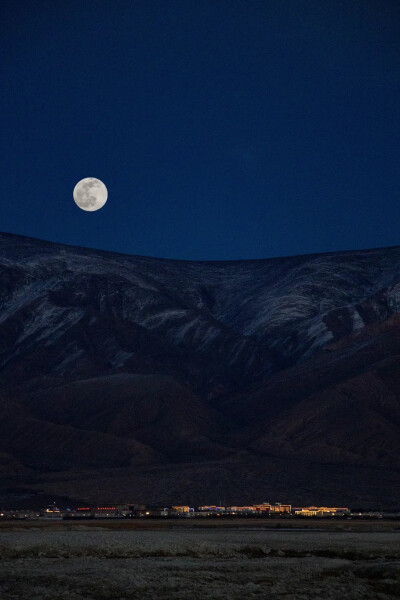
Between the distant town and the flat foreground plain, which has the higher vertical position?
the flat foreground plain

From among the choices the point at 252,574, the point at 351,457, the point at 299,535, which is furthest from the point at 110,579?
the point at 351,457

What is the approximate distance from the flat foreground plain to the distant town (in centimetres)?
5407

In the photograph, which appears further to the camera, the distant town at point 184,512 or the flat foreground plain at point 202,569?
the distant town at point 184,512

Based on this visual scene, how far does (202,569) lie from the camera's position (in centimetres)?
4628

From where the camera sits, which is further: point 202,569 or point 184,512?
point 184,512

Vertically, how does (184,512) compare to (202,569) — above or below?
below

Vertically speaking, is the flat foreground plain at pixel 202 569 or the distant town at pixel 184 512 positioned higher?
the flat foreground plain at pixel 202 569

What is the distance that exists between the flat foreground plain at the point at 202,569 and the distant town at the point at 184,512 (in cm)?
5407

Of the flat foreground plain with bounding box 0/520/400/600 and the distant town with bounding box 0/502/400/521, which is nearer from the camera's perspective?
the flat foreground plain with bounding box 0/520/400/600

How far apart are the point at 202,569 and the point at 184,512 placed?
293 feet

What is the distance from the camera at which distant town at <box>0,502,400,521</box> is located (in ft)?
410

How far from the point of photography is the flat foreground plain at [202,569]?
36.5m

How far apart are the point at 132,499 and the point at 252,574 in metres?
111

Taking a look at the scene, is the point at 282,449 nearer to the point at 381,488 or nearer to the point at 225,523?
the point at 381,488
